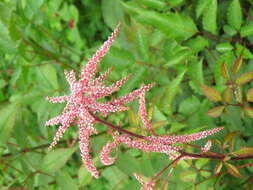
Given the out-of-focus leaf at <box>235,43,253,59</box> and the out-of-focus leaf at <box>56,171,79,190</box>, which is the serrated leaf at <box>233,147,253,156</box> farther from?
the out-of-focus leaf at <box>56,171,79,190</box>

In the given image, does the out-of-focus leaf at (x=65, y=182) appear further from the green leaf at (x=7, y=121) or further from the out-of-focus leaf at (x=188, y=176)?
Answer: the out-of-focus leaf at (x=188, y=176)

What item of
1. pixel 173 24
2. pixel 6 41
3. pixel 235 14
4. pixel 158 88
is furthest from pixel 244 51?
pixel 6 41

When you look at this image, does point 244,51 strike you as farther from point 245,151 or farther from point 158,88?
point 158,88

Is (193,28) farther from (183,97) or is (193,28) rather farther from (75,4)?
(75,4)

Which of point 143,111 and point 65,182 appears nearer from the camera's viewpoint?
point 143,111

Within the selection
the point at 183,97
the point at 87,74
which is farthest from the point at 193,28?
the point at 183,97
